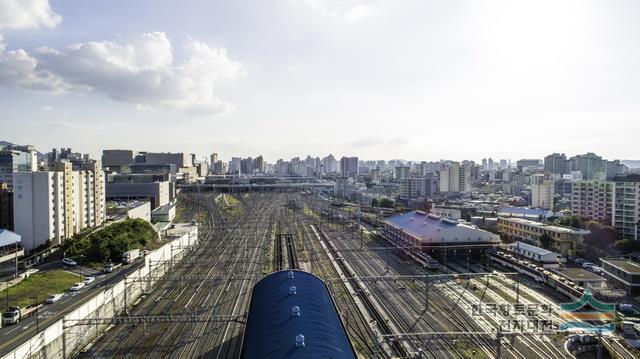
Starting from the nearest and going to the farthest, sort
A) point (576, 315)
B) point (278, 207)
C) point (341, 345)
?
point (341, 345) → point (576, 315) → point (278, 207)

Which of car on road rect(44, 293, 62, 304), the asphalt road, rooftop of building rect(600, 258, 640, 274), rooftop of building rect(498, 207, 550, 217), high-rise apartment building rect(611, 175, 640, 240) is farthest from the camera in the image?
rooftop of building rect(498, 207, 550, 217)

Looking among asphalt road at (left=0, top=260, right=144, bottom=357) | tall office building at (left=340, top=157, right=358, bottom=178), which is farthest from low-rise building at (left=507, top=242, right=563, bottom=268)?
tall office building at (left=340, top=157, right=358, bottom=178)

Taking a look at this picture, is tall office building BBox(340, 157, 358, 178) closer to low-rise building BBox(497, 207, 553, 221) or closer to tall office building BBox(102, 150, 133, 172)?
tall office building BBox(102, 150, 133, 172)

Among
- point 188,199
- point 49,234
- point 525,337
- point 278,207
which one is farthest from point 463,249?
point 188,199

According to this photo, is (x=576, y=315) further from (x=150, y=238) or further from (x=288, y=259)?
(x=150, y=238)

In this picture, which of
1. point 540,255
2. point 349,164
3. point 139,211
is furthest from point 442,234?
point 349,164

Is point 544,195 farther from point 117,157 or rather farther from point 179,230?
point 117,157
